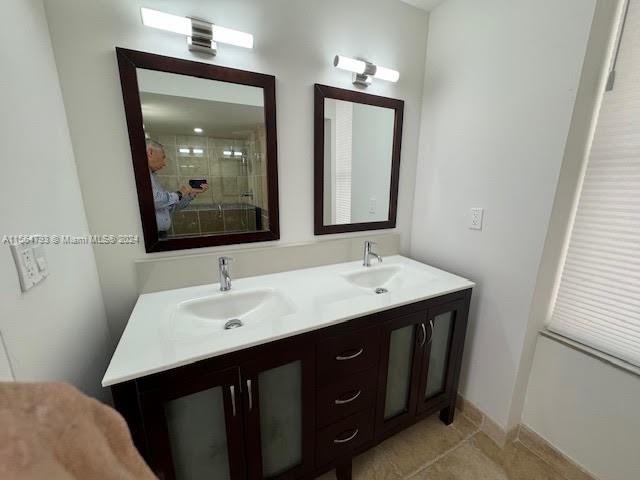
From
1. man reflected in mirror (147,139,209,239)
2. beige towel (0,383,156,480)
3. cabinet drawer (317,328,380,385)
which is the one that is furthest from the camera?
man reflected in mirror (147,139,209,239)

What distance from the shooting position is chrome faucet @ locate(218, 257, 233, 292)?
1.20 meters

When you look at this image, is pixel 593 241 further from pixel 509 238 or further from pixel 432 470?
pixel 432 470

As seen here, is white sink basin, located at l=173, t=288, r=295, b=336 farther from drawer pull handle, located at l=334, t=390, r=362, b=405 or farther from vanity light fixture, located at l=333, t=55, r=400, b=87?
vanity light fixture, located at l=333, t=55, r=400, b=87

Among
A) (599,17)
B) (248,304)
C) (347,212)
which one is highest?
(599,17)

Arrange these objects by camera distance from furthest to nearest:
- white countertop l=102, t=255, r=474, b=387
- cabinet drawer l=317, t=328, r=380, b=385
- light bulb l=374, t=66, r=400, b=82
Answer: light bulb l=374, t=66, r=400, b=82
cabinet drawer l=317, t=328, r=380, b=385
white countertop l=102, t=255, r=474, b=387

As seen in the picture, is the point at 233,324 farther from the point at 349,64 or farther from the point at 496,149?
the point at 496,149

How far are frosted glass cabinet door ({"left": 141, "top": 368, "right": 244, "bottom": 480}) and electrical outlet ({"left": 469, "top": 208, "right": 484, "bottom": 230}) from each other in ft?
4.32

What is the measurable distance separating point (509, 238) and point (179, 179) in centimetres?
153

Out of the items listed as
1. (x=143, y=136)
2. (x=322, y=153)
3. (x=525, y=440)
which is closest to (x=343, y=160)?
(x=322, y=153)

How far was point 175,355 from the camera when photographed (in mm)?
773

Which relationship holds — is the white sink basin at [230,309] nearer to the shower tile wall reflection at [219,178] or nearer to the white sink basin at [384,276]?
the shower tile wall reflection at [219,178]

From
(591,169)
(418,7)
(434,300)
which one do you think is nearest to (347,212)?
(434,300)

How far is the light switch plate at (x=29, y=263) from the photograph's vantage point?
64 centimetres

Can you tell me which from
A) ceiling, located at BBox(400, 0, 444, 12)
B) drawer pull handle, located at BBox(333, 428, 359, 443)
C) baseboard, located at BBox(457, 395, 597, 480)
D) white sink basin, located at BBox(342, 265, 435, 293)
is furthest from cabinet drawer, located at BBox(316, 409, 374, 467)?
ceiling, located at BBox(400, 0, 444, 12)
